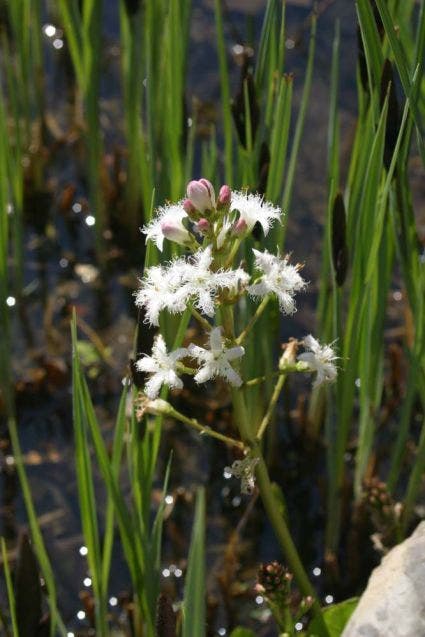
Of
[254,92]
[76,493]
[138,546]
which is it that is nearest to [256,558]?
[76,493]

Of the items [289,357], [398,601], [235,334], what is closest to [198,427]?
[289,357]

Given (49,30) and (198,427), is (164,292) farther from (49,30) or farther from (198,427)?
(49,30)

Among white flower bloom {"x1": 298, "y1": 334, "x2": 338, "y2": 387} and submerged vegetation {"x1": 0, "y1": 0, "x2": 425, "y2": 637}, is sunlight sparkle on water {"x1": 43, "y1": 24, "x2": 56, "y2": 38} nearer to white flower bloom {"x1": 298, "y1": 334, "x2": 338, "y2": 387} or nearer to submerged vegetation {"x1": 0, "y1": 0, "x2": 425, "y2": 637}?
submerged vegetation {"x1": 0, "y1": 0, "x2": 425, "y2": 637}

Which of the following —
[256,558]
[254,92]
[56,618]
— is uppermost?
[254,92]

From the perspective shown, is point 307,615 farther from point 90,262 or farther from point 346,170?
point 346,170

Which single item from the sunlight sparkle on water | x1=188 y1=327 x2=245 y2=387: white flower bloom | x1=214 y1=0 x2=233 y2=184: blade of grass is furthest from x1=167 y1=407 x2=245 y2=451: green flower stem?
the sunlight sparkle on water

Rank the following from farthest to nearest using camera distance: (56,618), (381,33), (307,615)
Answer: (307,615) < (381,33) < (56,618)

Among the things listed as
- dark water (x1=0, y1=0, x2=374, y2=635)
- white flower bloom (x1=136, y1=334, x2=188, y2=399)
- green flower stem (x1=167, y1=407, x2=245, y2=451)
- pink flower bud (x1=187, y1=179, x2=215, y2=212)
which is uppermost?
pink flower bud (x1=187, y1=179, x2=215, y2=212)

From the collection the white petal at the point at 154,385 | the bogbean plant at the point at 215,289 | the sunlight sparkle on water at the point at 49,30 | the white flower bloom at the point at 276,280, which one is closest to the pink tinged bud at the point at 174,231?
the bogbean plant at the point at 215,289
